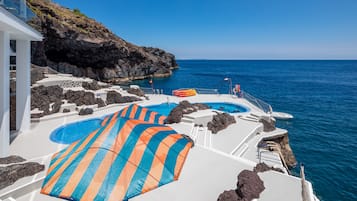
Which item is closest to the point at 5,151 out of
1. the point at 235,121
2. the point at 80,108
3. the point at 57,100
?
the point at 80,108

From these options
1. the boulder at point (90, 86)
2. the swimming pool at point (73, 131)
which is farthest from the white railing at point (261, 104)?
the boulder at point (90, 86)

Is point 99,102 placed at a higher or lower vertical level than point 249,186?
higher

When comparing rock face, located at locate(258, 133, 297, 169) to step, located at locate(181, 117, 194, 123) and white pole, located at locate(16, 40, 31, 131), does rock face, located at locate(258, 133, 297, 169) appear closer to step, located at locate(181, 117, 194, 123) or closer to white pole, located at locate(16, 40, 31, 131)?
step, located at locate(181, 117, 194, 123)

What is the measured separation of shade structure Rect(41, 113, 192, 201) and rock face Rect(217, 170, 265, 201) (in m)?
1.44

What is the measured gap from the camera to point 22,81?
9.23 m

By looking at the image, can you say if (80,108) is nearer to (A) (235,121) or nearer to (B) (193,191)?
(A) (235,121)

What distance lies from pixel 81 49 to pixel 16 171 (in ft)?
132

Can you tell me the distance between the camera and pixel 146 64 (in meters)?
58.4

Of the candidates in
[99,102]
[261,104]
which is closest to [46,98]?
[99,102]

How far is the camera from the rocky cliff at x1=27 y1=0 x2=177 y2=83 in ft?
117

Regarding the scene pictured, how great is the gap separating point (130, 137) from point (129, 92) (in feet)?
46.8

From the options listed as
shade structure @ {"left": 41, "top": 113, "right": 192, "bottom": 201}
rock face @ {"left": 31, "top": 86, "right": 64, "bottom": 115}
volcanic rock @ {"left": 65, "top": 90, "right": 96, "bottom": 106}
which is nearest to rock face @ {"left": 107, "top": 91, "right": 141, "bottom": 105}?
volcanic rock @ {"left": 65, "top": 90, "right": 96, "bottom": 106}

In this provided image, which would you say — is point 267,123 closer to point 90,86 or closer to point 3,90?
point 3,90

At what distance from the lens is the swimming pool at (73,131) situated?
923cm
